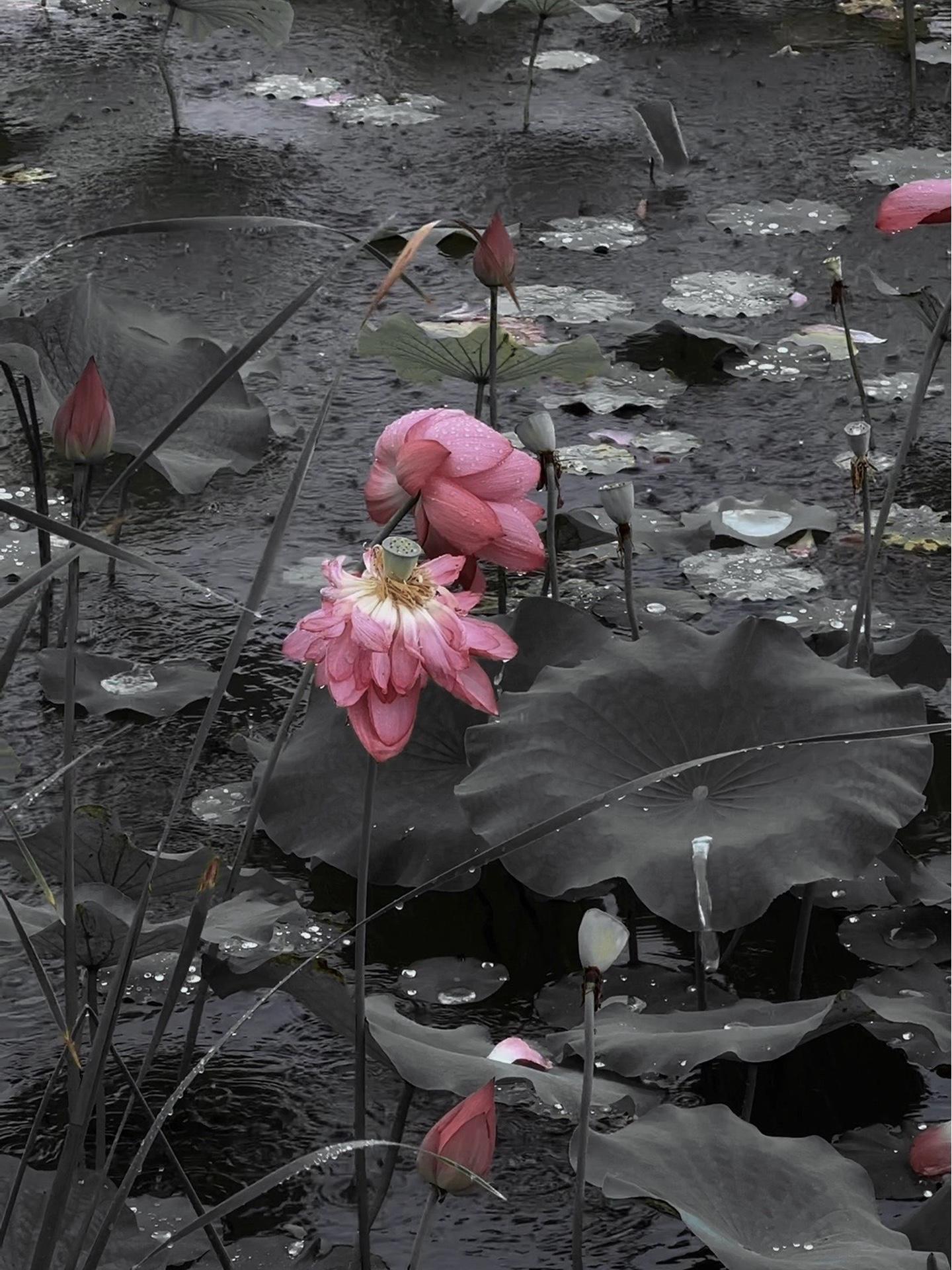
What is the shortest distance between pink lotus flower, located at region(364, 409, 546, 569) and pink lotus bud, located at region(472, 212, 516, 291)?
65 cm

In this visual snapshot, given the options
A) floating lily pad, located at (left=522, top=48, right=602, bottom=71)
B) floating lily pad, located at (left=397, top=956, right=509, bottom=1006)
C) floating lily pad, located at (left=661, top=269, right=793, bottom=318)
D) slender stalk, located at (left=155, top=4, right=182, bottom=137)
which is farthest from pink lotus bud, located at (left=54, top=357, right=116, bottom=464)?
floating lily pad, located at (left=522, top=48, right=602, bottom=71)

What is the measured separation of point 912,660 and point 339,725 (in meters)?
0.65

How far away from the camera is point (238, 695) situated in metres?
2.11

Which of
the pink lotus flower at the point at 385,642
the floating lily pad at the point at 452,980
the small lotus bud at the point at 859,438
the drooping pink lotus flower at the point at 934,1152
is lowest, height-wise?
the floating lily pad at the point at 452,980

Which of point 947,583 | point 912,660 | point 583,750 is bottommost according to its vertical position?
point 947,583

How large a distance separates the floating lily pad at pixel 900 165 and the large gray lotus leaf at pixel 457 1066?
2.95 meters

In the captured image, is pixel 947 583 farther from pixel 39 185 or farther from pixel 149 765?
pixel 39 185

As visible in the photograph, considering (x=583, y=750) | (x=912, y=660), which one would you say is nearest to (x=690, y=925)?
(x=583, y=750)

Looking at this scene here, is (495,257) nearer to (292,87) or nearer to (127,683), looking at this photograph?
(127,683)

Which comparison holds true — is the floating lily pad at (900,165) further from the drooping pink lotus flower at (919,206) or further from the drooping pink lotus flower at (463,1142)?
the drooping pink lotus flower at (463,1142)

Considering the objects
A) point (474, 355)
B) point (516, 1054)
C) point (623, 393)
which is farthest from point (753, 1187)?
point (623, 393)

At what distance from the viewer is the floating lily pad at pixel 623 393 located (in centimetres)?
280

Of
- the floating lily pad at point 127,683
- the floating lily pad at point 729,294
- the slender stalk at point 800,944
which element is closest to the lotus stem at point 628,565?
the slender stalk at point 800,944

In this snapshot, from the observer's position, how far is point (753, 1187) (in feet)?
3.76
